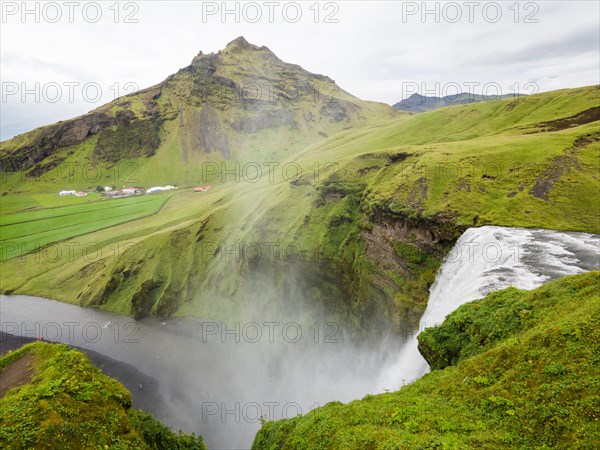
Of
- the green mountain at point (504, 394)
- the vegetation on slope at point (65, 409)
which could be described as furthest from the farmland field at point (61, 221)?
the green mountain at point (504, 394)

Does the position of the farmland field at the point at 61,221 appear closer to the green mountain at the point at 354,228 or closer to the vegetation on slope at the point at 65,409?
the green mountain at the point at 354,228

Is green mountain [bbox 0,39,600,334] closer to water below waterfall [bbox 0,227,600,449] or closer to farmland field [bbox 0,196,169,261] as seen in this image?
farmland field [bbox 0,196,169,261]

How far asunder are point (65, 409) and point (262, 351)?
5546cm

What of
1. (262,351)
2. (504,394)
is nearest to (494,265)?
(504,394)

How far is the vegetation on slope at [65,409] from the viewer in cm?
1557

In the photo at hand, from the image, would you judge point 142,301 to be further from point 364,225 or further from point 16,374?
point 16,374

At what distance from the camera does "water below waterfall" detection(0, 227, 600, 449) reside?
3247cm

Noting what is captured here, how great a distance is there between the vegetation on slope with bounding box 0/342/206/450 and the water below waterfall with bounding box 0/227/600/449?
86.1 ft

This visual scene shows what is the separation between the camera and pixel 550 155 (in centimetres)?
4806

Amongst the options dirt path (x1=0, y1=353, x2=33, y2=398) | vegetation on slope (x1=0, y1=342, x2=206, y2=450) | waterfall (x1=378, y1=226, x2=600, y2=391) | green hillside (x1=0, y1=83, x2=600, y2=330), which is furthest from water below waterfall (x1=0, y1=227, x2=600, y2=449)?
dirt path (x1=0, y1=353, x2=33, y2=398)

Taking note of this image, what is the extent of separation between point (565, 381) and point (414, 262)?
37.2 metres

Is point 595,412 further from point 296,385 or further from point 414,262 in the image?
point 296,385

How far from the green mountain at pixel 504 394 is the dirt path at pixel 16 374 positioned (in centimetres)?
1646

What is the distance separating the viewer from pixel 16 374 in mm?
20625
